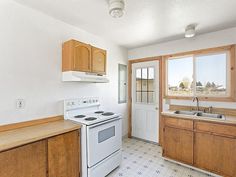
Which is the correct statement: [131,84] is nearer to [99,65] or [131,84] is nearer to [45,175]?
[99,65]

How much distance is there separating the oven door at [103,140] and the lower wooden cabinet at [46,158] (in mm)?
175

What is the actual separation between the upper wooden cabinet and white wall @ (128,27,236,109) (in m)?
1.45

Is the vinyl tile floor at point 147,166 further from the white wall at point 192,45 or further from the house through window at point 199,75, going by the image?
the house through window at point 199,75

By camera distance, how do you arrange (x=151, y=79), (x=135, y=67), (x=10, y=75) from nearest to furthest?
(x=10, y=75) < (x=151, y=79) < (x=135, y=67)

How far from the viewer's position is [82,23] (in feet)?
7.40

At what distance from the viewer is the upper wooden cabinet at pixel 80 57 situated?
2.04 m

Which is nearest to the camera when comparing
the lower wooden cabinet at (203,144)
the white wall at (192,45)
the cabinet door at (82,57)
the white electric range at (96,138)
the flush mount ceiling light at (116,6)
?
the flush mount ceiling light at (116,6)

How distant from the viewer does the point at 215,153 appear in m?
2.06

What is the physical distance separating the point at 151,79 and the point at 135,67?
550 millimetres

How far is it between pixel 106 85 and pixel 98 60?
0.76 m

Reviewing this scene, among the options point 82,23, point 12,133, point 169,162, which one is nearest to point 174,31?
point 82,23

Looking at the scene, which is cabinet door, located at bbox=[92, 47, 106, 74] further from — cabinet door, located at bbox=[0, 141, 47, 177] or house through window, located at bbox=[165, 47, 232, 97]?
house through window, located at bbox=[165, 47, 232, 97]

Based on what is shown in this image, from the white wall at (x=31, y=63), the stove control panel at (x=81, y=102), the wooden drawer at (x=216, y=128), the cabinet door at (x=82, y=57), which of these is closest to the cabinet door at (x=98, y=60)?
the cabinet door at (x=82, y=57)

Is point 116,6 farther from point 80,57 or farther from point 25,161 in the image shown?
point 25,161
